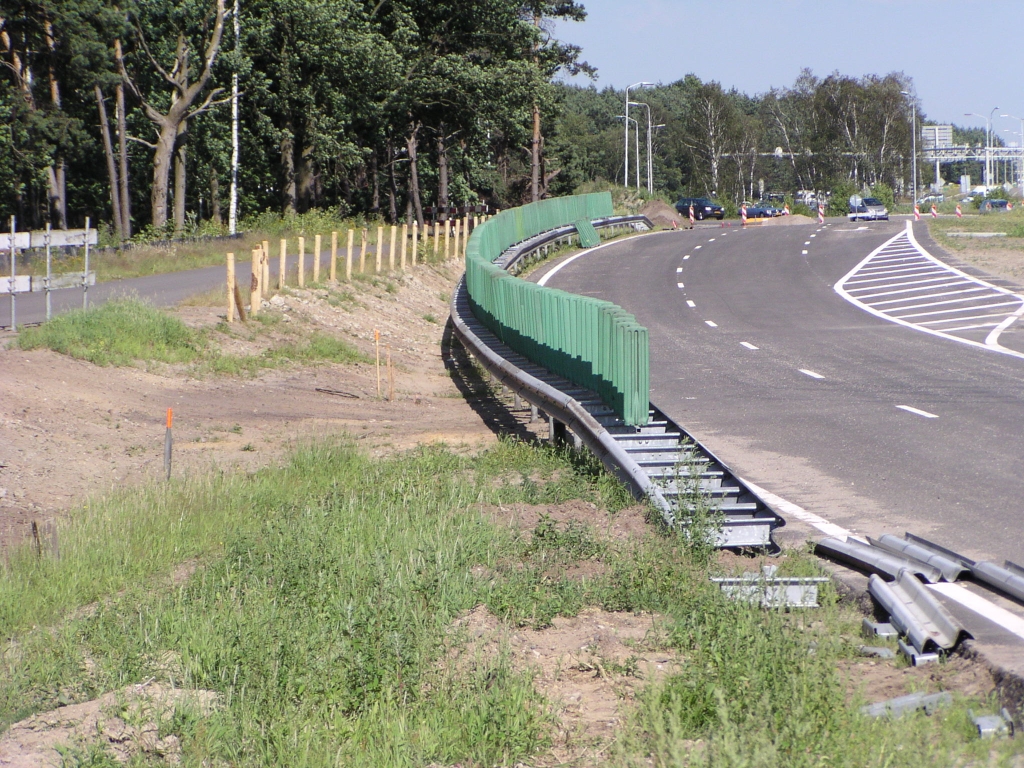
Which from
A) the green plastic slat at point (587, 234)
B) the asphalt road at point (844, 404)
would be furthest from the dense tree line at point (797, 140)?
the asphalt road at point (844, 404)

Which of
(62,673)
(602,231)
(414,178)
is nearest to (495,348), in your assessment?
(62,673)

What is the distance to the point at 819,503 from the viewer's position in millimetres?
9578

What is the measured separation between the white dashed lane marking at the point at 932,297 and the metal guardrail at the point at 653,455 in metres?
9.54

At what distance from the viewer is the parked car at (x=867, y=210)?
63656 millimetres

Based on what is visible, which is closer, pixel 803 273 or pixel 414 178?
pixel 803 273

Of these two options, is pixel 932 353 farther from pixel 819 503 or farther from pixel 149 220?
pixel 149 220

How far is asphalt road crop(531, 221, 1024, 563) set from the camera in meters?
9.37

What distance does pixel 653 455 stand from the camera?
977 centimetres

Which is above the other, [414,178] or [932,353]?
[414,178]

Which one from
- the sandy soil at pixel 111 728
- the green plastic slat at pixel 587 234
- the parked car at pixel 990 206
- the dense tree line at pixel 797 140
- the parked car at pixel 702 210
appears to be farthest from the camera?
the dense tree line at pixel 797 140

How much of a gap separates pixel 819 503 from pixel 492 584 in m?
3.52

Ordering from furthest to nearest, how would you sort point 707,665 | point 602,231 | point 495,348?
1. point 602,231
2. point 495,348
3. point 707,665

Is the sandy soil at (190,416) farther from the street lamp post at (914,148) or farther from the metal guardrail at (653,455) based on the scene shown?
the street lamp post at (914,148)

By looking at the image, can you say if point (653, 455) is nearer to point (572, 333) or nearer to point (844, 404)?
point (572, 333)
